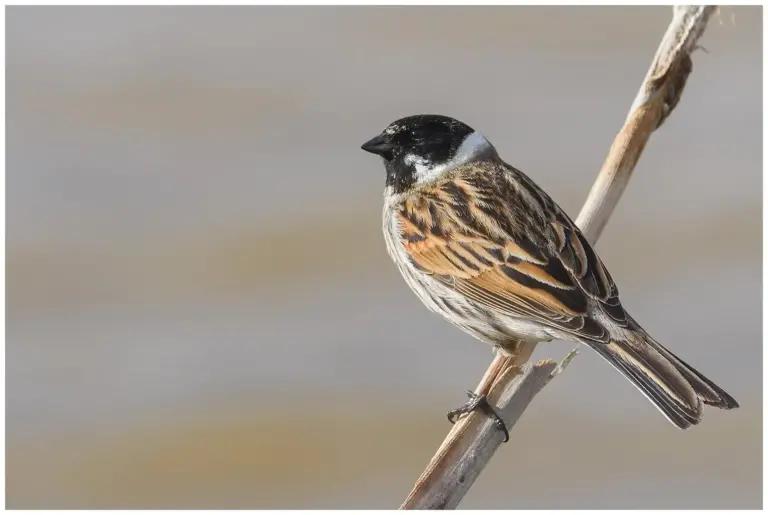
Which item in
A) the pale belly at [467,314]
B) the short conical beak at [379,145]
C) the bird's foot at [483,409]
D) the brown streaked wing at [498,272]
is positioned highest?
the short conical beak at [379,145]

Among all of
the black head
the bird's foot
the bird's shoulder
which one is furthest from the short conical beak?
the bird's foot

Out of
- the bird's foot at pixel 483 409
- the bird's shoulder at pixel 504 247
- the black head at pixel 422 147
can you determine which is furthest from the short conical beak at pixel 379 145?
the bird's foot at pixel 483 409

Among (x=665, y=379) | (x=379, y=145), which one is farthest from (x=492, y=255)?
(x=665, y=379)

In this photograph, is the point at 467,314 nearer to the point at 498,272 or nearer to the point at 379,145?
the point at 498,272

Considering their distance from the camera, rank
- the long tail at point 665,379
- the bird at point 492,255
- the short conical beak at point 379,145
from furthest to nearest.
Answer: the short conical beak at point 379,145 → the bird at point 492,255 → the long tail at point 665,379

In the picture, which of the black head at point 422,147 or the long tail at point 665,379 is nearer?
the long tail at point 665,379

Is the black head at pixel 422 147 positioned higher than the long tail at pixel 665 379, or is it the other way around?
the black head at pixel 422 147

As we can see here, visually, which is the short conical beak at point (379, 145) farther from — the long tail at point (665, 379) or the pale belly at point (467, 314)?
the long tail at point (665, 379)

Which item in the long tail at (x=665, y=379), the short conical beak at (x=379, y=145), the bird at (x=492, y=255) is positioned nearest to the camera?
the long tail at (x=665, y=379)
